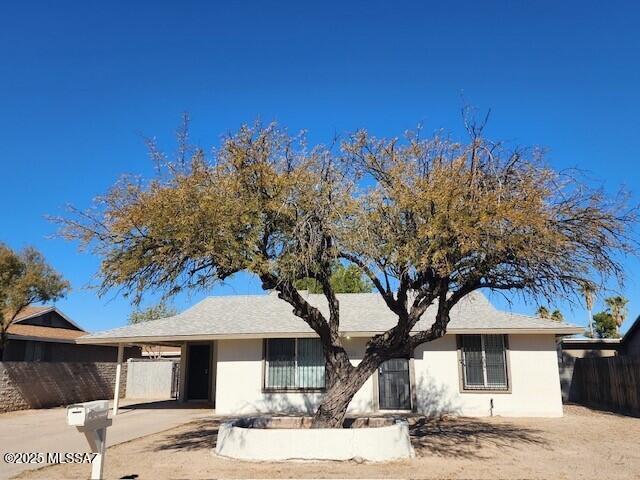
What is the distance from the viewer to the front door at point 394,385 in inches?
686

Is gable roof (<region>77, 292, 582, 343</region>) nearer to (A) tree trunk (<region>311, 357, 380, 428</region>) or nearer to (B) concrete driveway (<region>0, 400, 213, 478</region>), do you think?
(B) concrete driveway (<region>0, 400, 213, 478</region>)

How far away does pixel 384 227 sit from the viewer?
9.37 m

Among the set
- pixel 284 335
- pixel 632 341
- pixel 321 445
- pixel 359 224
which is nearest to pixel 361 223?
pixel 359 224

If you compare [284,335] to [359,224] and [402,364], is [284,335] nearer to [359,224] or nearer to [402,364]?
[402,364]

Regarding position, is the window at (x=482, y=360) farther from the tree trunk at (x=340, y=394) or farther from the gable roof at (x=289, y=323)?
the tree trunk at (x=340, y=394)

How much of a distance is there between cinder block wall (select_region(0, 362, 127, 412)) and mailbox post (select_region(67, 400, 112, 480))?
13914mm

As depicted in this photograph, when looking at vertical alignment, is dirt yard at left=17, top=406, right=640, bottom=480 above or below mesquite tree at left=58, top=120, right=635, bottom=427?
below

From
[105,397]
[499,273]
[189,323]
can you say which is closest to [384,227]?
[499,273]

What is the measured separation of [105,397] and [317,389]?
1152 centimetres

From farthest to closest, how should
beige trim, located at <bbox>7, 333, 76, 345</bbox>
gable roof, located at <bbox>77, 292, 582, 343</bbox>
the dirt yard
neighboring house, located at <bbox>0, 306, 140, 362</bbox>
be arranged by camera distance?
neighboring house, located at <bbox>0, 306, 140, 362</bbox>
beige trim, located at <bbox>7, 333, 76, 345</bbox>
gable roof, located at <bbox>77, 292, 582, 343</bbox>
the dirt yard

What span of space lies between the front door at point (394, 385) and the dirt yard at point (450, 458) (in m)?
3.33

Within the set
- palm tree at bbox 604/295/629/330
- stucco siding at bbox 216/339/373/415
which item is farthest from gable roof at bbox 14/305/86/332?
palm tree at bbox 604/295/629/330

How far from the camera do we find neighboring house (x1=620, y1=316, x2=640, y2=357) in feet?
75.9

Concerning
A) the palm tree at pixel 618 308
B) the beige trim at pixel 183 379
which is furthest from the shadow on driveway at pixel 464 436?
the palm tree at pixel 618 308
